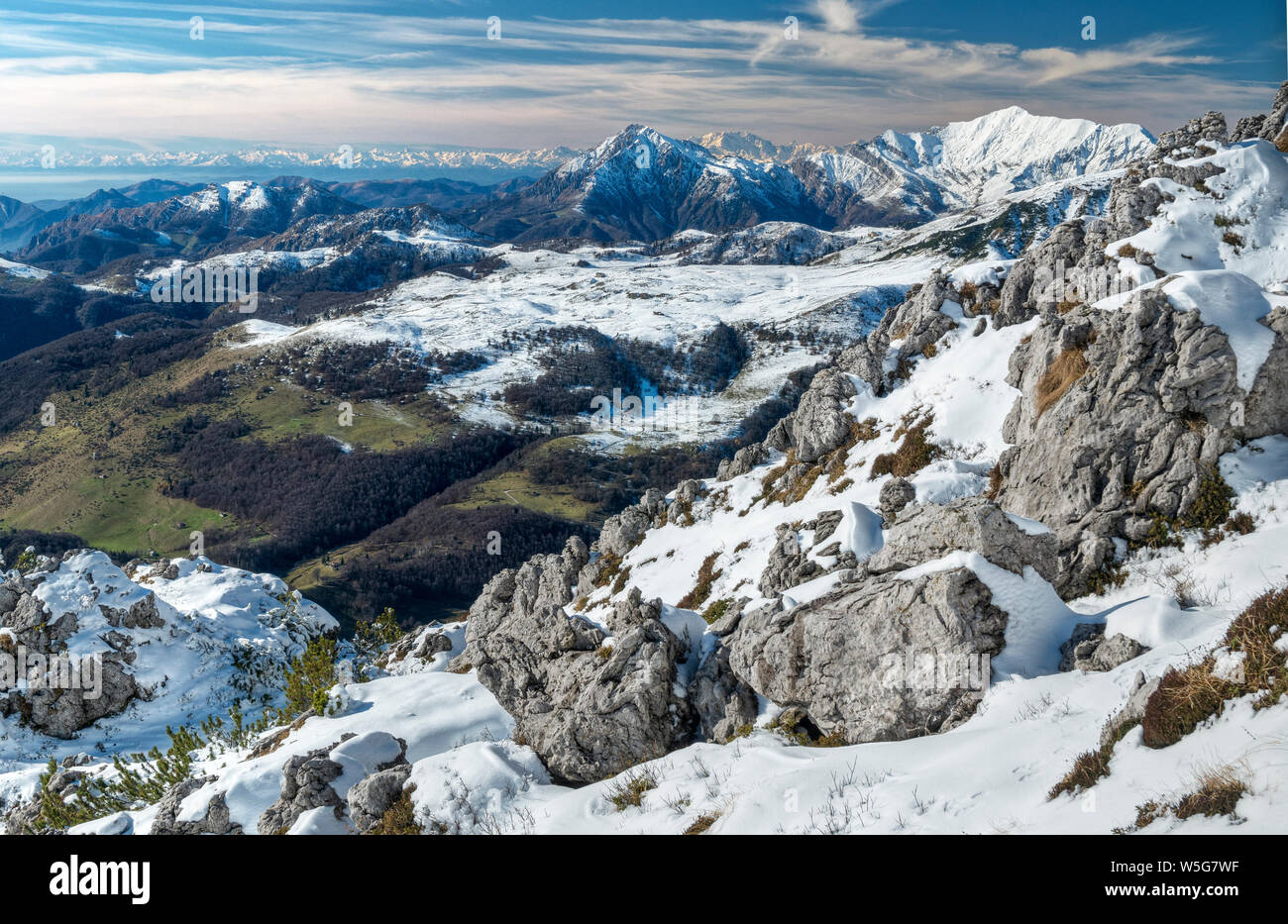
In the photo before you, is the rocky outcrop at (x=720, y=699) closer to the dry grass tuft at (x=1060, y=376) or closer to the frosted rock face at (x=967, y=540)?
the frosted rock face at (x=967, y=540)

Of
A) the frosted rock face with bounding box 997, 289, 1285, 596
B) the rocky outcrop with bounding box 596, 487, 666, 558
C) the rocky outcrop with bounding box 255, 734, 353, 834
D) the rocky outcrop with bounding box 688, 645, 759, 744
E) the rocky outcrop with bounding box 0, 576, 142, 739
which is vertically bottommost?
the rocky outcrop with bounding box 0, 576, 142, 739

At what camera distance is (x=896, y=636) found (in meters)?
16.7

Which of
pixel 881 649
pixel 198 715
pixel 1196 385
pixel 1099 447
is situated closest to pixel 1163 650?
pixel 881 649

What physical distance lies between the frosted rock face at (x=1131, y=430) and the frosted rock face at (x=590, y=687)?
41.5 ft

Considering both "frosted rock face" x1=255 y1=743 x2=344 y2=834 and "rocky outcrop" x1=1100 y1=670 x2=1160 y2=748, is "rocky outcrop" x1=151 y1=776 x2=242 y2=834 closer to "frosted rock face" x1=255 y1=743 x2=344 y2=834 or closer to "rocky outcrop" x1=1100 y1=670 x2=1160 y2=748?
"frosted rock face" x1=255 y1=743 x2=344 y2=834

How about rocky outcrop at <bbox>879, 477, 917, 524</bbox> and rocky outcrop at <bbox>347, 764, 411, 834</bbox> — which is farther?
rocky outcrop at <bbox>879, 477, 917, 524</bbox>

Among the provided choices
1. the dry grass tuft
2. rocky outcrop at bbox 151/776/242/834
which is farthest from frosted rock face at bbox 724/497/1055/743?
rocky outcrop at bbox 151/776/242/834

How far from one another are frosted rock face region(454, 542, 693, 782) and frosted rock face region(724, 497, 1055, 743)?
245 cm

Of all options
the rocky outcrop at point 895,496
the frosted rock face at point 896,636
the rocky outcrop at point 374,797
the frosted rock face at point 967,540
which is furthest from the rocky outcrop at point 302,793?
the rocky outcrop at point 895,496

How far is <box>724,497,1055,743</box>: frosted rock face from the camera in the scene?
51.7 feet

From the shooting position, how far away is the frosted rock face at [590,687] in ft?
61.1

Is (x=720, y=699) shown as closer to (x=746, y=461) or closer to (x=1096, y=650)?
(x=1096, y=650)
